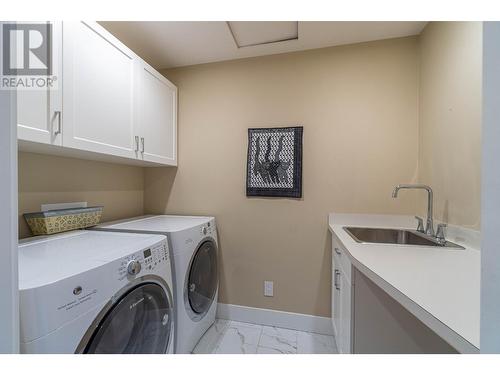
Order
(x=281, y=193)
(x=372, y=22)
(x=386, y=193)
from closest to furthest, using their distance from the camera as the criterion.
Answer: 1. (x=372, y=22)
2. (x=386, y=193)
3. (x=281, y=193)

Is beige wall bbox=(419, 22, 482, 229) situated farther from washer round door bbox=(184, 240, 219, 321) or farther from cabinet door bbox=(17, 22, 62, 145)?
cabinet door bbox=(17, 22, 62, 145)

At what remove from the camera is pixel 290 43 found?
1731 millimetres

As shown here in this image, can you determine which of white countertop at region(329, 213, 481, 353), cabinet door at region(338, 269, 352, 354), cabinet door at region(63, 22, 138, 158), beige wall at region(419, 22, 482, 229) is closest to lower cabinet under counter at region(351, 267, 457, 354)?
cabinet door at region(338, 269, 352, 354)

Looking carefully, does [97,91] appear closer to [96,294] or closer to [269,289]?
[96,294]

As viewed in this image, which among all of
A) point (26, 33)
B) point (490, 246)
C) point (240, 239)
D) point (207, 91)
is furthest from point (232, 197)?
point (490, 246)

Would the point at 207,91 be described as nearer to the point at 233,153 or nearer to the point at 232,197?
the point at 233,153

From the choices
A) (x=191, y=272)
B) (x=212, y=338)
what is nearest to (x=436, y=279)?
(x=191, y=272)

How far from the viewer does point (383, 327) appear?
39.2 inches

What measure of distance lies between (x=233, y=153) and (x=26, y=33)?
54.4 inches

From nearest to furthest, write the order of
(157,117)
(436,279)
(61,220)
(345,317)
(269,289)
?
(436,279), (345,317), (61,220), (157,117), (269,289)

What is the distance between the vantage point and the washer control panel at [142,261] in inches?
33.9

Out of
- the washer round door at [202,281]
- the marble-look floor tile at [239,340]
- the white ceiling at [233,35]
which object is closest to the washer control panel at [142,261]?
the washer round door at [202,281]

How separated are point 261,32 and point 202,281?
6.49 feet

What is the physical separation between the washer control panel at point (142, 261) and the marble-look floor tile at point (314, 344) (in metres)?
1.27
